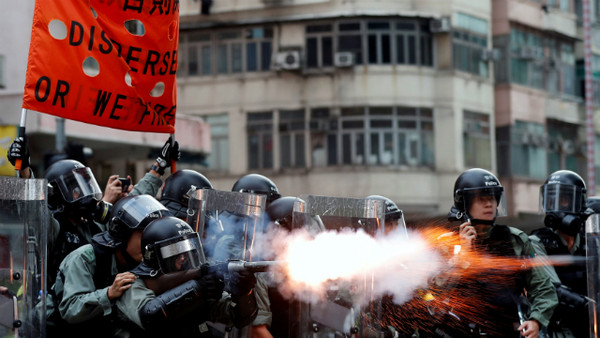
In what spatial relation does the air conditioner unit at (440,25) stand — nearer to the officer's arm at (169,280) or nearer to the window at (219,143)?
the window at (219,143)

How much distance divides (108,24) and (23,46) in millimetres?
13965

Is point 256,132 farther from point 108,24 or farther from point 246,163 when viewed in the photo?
point 108,24

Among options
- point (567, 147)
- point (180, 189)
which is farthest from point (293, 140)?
point (180, 189)

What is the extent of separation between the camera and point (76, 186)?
24.4ft

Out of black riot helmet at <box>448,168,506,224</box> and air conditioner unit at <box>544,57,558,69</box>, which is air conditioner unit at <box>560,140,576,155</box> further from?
black riot helmet at <box>448,168,506,224</box>

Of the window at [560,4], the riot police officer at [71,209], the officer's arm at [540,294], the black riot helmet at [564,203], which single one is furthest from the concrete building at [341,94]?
the officer's arm at [540,294]

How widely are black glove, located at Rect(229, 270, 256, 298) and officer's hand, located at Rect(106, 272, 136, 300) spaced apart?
592mm

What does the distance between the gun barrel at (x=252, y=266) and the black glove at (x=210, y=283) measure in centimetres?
10

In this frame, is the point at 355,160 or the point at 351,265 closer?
the point at 351,265

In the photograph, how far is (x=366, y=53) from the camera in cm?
2722

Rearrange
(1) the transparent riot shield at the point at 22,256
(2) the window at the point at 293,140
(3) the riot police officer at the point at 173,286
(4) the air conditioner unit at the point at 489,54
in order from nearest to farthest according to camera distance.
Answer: (1) the transparent riot shield at the point at 22,256, (3) the riot police officer at the point at 173,286, (2) the window at the point at 293,140, (4) the air conditioner unit at the point at 489,54

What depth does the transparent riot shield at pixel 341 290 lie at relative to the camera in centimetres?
568

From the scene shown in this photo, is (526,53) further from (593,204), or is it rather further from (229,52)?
(593,204)

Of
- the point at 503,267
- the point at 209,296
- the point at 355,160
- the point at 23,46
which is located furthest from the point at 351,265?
the point at 355,160
